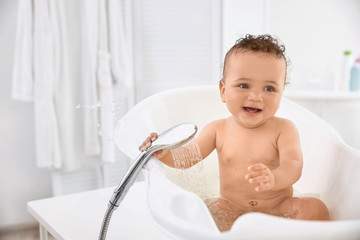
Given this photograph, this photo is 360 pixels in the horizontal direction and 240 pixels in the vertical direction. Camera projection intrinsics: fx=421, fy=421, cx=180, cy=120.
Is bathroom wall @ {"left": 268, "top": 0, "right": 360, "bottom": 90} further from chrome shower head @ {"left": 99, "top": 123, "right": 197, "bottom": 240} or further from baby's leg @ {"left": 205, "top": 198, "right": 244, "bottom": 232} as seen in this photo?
chrome shower head @ {"left": 99, "top": 123, "right": 197, "bottom": 240}

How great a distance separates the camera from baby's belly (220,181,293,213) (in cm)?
127

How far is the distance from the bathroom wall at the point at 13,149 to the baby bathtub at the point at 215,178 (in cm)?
107

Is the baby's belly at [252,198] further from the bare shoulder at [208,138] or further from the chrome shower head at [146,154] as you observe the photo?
the chrome shower head at [146,154]

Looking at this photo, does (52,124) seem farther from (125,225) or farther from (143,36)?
(125,225)

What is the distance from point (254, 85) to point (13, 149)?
162cm

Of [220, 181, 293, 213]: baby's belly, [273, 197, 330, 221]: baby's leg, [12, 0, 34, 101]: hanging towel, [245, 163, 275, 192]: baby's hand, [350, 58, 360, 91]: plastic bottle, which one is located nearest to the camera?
[245, 163, 275, 192]: baby's hand

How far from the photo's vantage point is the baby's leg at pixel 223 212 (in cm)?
122

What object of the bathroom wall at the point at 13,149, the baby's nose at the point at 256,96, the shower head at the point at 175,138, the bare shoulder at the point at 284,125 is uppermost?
the baby's nose at the point at 256,96

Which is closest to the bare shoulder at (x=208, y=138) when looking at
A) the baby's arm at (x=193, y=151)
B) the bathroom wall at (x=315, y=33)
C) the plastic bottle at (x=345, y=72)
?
the baby's arm at (x=193, y=151)

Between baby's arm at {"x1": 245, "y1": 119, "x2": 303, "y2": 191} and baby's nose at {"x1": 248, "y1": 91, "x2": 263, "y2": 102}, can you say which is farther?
baby's nose at {"x1": 248, "y1": 91, "x2": 263, "y2": 102}

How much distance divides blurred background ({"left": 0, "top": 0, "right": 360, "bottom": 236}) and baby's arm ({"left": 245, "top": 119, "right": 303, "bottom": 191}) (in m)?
0.91

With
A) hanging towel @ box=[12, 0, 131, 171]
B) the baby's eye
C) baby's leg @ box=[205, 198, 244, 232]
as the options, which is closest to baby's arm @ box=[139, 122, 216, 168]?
baby's leg @ box=[205, 198, 244, 232]

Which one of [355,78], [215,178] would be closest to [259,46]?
[215,178]

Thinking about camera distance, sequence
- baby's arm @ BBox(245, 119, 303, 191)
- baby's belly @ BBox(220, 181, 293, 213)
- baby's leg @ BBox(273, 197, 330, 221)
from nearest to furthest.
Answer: baby's arm @ BBox(245, 119, 303, 191), baby's leg @ BBox(273, 197, 330, 221), baby's belly @ BBox(220, 181, 293, 213)
